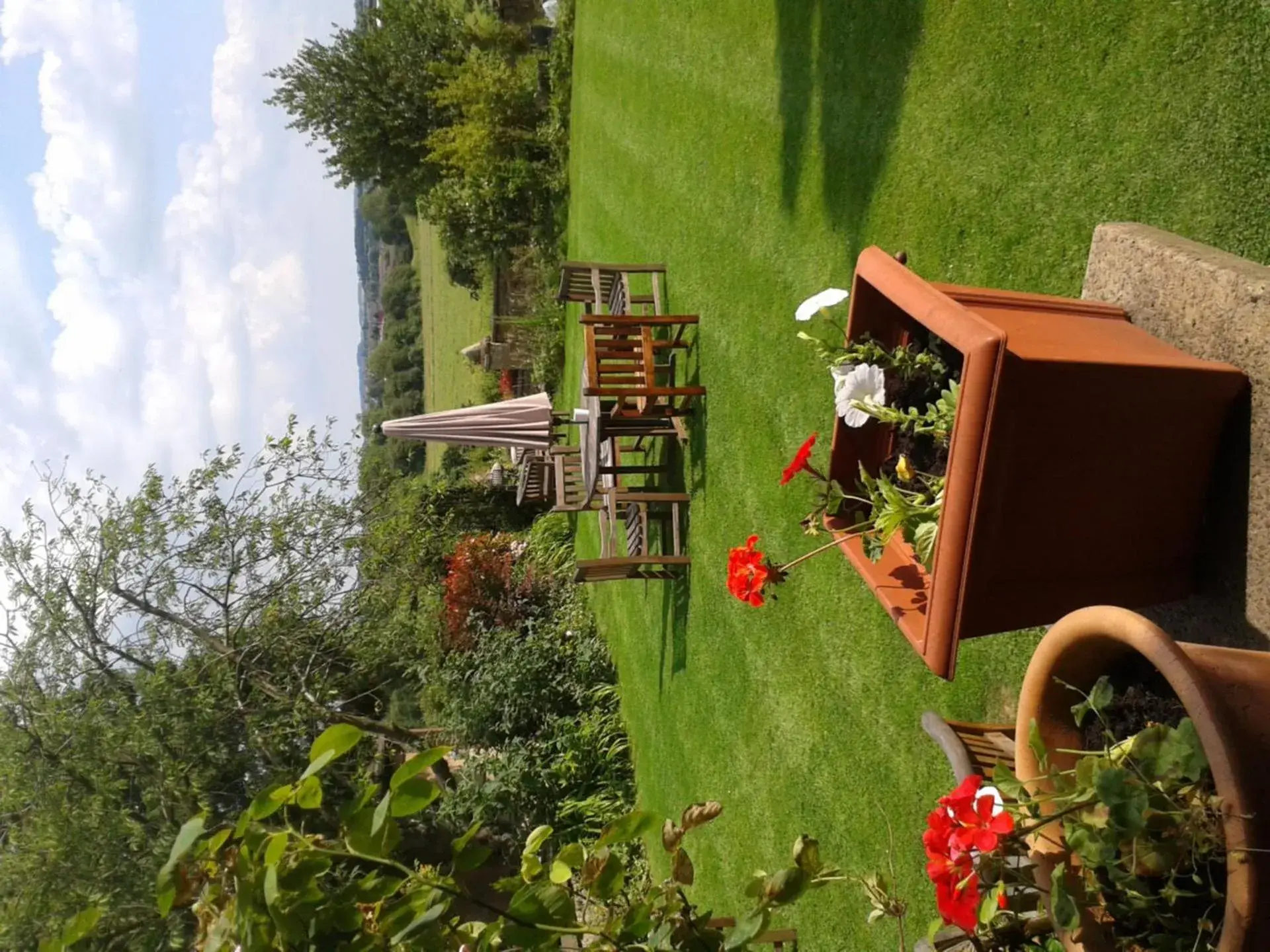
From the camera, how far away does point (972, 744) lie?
2758 mm

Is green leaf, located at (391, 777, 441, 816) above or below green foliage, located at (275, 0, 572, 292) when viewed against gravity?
below

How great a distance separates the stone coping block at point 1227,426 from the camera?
1869 mm

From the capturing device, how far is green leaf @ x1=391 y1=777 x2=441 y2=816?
125 centimetres

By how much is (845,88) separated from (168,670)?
6.94m

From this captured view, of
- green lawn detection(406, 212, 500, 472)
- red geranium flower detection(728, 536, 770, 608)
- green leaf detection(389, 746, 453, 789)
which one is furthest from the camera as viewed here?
green lawn detection(406, 212, 500, 472)

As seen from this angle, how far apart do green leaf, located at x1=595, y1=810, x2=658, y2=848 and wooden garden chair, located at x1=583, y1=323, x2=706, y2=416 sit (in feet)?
16.4

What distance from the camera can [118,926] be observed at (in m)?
6.09

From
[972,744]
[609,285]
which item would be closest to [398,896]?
[972,744]

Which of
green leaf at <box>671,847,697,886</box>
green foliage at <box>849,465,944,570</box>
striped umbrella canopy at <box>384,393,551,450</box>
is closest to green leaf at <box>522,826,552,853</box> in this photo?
green leaf at <box>671,847,697,886</box>

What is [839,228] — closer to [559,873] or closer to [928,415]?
[928,415]

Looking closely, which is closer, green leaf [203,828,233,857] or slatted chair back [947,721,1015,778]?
green leaf [203,828,233,857]

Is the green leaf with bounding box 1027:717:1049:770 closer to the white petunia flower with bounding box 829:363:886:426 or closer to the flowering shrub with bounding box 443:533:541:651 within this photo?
the white petunia flower with bounding box 829:363:886:426

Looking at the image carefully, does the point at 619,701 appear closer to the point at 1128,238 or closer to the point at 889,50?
the point at 889,50

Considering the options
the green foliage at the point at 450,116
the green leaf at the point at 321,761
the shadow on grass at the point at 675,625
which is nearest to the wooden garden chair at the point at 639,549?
the shadow on grass at the point at 675,625
